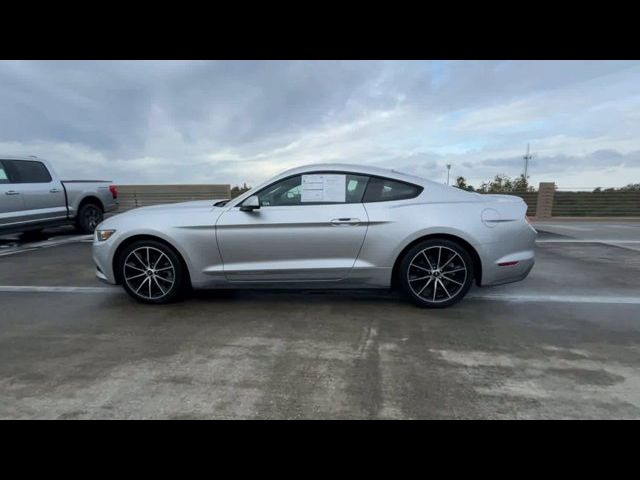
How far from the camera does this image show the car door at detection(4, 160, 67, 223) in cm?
732

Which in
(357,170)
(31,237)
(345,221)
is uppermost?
(357,170)

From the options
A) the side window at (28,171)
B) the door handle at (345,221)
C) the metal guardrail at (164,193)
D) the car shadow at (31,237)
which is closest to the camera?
the door handle at (345,221)

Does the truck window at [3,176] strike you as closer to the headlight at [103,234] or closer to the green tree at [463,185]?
the headlight at [103,234]

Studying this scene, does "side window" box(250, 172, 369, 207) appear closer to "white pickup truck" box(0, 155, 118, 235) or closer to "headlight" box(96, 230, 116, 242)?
"headlight" box(96, 230, 116, 242)

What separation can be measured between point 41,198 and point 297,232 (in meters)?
7.29

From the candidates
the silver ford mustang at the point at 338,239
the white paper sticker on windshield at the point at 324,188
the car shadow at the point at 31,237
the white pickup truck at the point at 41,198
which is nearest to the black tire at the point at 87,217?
the white pickup truck at the point at 41,198

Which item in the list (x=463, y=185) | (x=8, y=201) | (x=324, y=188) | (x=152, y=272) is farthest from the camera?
(x=463, y=185)

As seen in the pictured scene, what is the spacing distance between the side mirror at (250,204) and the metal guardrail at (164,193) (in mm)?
10594

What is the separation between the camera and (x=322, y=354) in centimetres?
268

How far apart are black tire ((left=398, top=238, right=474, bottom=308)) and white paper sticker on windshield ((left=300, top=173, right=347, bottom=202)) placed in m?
0.95

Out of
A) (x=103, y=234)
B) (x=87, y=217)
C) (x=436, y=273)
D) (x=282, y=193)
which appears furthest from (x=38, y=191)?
(x=436, y=273)

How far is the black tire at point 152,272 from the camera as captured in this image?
3650 millimetres

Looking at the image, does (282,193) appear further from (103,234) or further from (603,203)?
(603,203)

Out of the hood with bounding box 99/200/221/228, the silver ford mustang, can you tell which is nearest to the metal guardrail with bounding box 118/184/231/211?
the hood with bounding box 99/200/221/228
